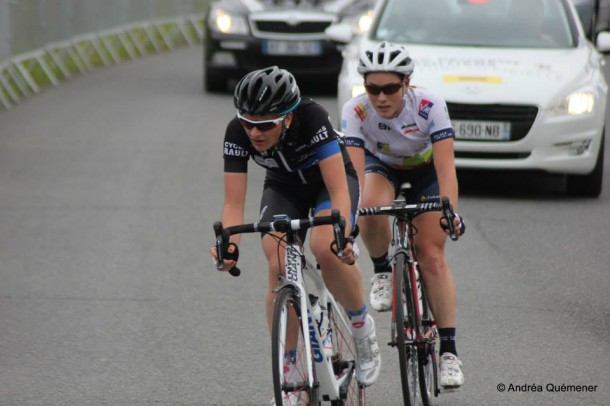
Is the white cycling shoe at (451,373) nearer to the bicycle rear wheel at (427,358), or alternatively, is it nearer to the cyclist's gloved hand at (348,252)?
the bicycle rear wheel at (427,358)

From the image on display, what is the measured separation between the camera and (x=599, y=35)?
1312 centimetres

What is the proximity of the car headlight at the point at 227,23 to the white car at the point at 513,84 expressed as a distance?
627 cm

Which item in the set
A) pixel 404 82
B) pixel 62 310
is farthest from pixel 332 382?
pixel 62 310

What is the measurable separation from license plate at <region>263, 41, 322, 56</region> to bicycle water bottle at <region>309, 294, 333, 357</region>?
43.9 ft

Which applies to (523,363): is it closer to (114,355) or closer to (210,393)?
(210,393)

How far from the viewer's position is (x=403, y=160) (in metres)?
7.00

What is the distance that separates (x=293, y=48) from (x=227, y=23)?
0.98 metres

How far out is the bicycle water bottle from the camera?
584 cm

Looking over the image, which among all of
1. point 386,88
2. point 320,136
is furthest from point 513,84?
point 320,136

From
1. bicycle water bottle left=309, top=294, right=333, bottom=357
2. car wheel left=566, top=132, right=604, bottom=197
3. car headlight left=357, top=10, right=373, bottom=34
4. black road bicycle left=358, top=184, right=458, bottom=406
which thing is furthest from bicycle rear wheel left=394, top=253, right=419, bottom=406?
car headlight left=357, top=10, right=373, bottom=34

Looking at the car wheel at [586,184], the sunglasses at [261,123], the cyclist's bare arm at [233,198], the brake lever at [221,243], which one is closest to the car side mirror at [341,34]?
the car wheel at [586,184]

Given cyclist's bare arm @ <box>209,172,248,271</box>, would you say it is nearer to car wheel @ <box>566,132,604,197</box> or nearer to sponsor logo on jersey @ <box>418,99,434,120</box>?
sponsor logo on jersey @ <box>418,99,434,120</box>

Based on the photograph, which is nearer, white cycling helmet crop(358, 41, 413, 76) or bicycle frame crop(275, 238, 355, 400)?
bicycle frame crop(275, 238, 355, 400)

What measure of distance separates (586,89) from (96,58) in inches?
567
